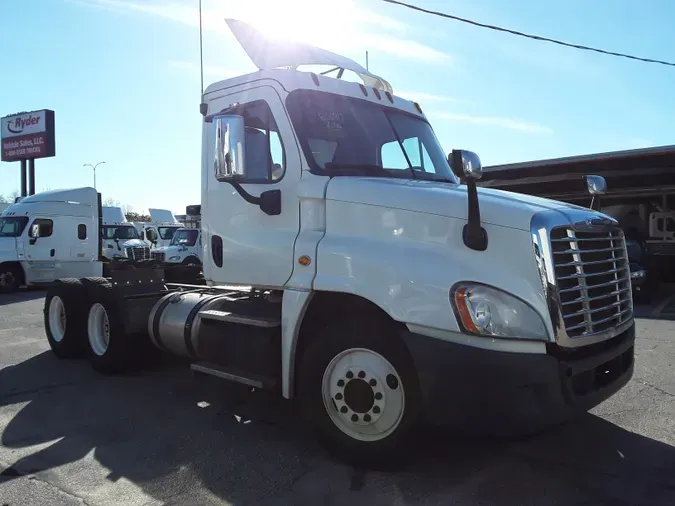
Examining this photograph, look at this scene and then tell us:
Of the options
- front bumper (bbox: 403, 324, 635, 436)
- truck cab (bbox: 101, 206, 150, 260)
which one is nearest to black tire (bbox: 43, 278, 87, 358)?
front bumper (bbox: 403, 324, 635, 436)

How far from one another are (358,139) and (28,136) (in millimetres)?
46459

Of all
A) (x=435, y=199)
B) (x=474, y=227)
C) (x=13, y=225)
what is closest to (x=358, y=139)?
(x=435, y=199)

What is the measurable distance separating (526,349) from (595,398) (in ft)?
2.08

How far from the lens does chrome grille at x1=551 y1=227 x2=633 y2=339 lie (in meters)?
3.44

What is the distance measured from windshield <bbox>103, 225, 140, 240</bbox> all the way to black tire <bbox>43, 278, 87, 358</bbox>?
16.8m

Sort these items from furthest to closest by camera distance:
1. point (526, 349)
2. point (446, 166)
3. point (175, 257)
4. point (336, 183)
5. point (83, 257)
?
point (175, 257) → point (83, 257) → point (446, 166) → point (336, 183) → point (526, 349)

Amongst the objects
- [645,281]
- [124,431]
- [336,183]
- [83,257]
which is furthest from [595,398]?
[83,257]

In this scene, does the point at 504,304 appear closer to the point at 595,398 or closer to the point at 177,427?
the point at 595,398

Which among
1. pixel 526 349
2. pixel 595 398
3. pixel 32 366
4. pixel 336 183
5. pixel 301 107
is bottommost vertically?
pixel 32 366

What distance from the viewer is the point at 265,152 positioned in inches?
179

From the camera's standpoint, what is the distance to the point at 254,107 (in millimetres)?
4766

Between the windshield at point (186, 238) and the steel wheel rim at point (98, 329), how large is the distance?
1536 centimetres

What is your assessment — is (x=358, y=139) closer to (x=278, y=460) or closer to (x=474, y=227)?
(x=474, y=227)

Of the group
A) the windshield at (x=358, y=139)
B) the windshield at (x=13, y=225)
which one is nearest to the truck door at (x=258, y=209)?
the windshield at (x=358, y=139)
